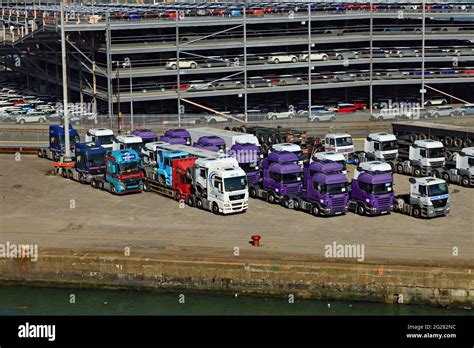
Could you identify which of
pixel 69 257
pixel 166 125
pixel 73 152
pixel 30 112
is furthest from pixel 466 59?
pixel 69 257

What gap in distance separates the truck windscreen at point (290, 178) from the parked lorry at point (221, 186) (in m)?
2.87

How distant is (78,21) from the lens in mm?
91500

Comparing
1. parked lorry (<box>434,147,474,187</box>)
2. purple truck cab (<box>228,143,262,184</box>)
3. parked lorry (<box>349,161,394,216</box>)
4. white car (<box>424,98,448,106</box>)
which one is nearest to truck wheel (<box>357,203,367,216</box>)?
parked lorry (<box>349,161,394,216</box>)

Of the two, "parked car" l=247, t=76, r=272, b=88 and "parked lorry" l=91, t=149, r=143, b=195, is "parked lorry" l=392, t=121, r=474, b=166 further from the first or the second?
"parked car" l=247, t=76, r=272, b=88

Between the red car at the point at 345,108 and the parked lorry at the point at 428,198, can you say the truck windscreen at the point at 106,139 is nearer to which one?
the parked lorry at the point at 428,198

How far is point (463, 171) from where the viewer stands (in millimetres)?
57344

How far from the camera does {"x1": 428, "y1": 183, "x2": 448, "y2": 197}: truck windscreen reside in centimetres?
4950

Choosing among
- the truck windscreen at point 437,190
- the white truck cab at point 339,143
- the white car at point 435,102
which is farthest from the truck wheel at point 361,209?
the white car at point 435,102

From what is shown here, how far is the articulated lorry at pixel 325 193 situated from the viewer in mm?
49812

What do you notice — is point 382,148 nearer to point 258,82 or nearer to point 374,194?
point 374,194

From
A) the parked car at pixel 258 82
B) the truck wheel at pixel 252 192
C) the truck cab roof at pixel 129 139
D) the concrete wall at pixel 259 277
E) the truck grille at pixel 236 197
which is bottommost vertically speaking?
the concrete wall at pixel 259 277

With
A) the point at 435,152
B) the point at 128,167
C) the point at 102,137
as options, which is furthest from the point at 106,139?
the point at 435,152

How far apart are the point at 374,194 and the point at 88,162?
18.5m

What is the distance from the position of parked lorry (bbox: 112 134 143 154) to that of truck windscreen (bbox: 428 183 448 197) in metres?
20.3
